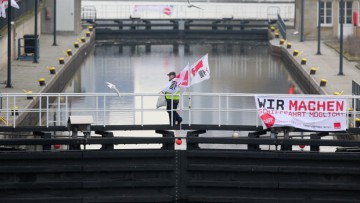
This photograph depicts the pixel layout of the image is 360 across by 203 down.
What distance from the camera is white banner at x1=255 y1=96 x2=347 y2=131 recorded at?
2859cm

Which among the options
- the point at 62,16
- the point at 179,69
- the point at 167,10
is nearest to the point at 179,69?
the point at 179,69

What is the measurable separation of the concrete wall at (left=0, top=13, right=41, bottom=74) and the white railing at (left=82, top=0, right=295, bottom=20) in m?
18.5

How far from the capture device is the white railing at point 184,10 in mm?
88100

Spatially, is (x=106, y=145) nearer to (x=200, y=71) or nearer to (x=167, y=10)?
(x=200, y=71)

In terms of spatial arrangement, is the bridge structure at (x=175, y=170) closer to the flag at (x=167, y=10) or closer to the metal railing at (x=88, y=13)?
the metal railing at (x=88, y=13)

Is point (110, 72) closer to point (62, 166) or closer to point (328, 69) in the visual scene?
point (328, 69)

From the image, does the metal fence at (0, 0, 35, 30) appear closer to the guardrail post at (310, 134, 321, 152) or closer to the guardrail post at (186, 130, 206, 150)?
the guardrail post at (186, 130, 206, 150)

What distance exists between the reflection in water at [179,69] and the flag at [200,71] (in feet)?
27.0

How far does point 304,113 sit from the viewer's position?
28.6 metres

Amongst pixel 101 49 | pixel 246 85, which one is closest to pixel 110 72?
pixel 246 85

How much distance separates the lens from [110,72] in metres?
62.0

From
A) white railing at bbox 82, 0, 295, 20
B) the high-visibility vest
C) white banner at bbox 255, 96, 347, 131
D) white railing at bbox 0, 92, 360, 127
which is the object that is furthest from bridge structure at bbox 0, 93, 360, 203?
white railing at bbox 82, 0, 295, 20

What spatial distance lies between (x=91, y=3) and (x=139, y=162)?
64.2 metres

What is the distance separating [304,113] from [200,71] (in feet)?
9.08
